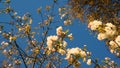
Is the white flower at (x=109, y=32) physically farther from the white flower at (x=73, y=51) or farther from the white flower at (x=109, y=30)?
the white flower at (x=73, y=51)

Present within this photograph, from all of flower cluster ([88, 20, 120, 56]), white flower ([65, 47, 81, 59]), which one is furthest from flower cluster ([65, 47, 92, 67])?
flower cluster ([88, 20, 120, 56])

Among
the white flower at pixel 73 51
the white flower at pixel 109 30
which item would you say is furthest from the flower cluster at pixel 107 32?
the white flower at pixel 73 51

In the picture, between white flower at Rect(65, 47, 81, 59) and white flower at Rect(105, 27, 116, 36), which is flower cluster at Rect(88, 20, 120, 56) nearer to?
white flower at Rect(105, 27, 116, 36)

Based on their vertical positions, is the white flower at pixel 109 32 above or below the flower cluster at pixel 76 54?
below

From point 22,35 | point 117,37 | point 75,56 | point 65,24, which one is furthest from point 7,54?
point 117,37

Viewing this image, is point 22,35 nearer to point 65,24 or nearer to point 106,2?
point 65,24

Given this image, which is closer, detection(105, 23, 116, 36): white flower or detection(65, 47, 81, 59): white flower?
detection(105, 23, 116, 36): white flower

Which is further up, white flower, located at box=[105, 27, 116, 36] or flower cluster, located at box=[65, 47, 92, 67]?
flower cluster, located at box=[65, 47, 92, 67]

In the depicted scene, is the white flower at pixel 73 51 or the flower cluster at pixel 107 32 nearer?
the flower cluster at pixel 107 32

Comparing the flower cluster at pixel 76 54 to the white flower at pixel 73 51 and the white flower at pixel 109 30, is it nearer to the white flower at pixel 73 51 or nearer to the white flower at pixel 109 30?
the white flower at pixel 73 51

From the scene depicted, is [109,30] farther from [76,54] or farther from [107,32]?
[76,54]

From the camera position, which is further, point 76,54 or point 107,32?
point 76,54

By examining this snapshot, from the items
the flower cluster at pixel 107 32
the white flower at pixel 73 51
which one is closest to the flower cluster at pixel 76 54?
the white flower at pixel 73 51

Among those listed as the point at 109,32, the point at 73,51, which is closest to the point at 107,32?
the point at 109,32
